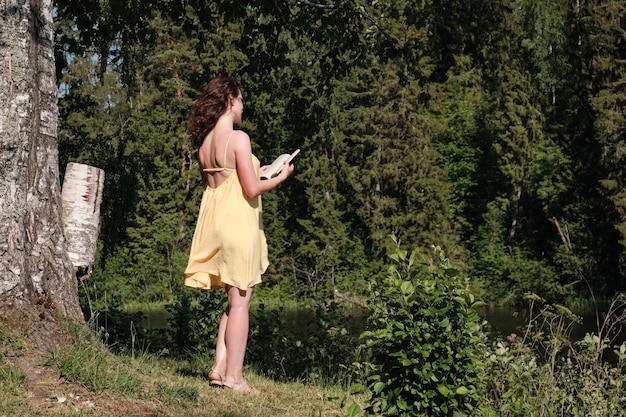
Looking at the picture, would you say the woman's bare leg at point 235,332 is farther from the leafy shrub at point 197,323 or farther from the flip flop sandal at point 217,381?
the leafy shrub at point 197,323

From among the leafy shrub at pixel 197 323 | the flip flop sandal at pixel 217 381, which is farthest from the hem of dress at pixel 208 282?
the leafy shrub at pixel 197 323

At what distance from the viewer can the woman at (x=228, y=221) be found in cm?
523

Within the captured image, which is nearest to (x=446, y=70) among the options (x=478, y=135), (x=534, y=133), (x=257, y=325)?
(x=478, y=135)

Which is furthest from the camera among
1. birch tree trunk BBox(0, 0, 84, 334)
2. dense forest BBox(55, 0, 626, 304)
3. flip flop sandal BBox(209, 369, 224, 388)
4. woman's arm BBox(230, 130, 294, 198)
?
dense forest BBox(55, 0, 626, 304)

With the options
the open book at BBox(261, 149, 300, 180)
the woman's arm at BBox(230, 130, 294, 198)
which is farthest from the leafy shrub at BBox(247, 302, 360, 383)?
the woman's arm at BBox(230, 130, 294, 198)

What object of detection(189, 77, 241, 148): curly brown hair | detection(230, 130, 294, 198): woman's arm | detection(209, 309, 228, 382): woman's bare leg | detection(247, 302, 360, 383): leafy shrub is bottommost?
detection(247, 302, 360, 383): leafy shrub

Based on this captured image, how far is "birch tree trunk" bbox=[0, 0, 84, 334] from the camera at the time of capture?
16.1ft

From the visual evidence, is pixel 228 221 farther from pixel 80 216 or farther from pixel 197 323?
pixel 197 323

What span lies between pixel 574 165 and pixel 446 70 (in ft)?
35.5

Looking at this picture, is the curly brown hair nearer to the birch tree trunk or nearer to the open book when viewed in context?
the open book

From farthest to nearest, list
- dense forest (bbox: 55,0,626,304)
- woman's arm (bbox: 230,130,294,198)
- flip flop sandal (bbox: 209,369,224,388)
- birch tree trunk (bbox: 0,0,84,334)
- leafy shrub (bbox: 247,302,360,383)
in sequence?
dense forest (bbox: 55,0,626,304)
leafy shrub (bbox: 247,302,360,383)
flip flop sandal (bbox: 209,369,224,388)
woman's arm (bbox: 230,130,294,198)
birch tree trunk (bbox: 0,0,84,334)

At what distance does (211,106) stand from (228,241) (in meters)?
0.84

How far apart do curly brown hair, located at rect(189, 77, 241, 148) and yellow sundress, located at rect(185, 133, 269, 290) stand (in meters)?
0.22

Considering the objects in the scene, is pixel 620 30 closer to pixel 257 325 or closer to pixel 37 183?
pixel 257 325
